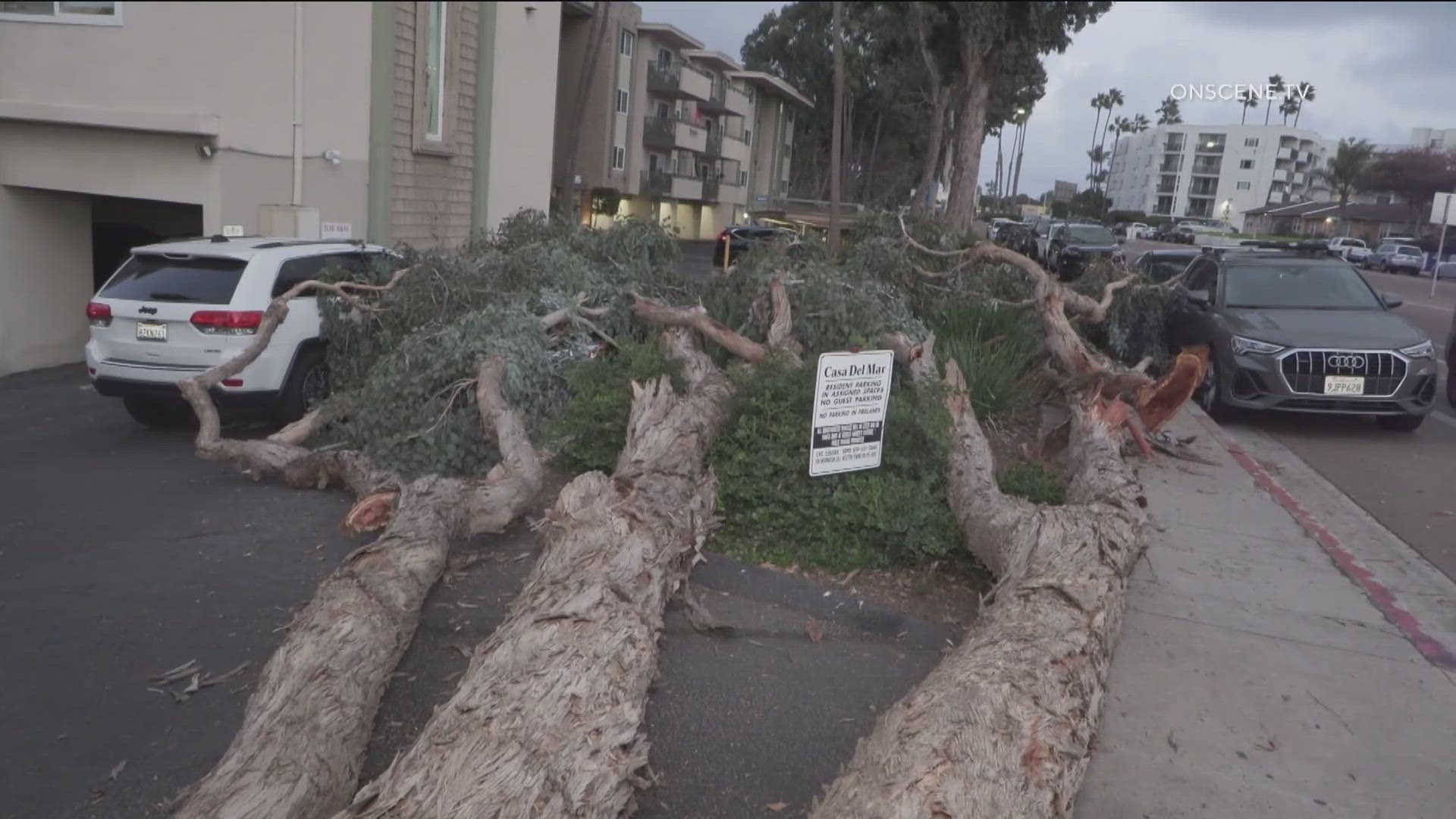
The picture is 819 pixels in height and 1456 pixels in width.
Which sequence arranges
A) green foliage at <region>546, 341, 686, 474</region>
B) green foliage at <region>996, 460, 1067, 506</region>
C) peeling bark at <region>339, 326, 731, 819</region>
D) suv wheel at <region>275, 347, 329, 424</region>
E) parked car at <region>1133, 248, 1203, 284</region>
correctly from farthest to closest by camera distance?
parked car at <region>1133, 248, 1203, 284</region>, suv wheel at <region>275, 347, 329, 424</region>, green foliage at <region>996, 460, 1067, 506</region>, green foliage at <region>546, 341, 686, 474</region>, peeling bark at <region>339, 326, 731, 819</region>

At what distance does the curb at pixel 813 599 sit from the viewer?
18.7ft

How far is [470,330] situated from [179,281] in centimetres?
235

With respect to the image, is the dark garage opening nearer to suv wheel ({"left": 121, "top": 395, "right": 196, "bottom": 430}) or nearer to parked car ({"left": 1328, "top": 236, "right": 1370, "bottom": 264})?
suv wheel ({"left": 121, "top": 395, "right": 196, "bottom": 430})

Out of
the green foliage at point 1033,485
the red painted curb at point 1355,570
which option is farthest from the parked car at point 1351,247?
the green foliage at point 1033,485

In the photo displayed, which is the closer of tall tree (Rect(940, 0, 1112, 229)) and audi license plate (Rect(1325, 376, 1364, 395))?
audi license plate (Rect(1325, 376, 1364, 395))

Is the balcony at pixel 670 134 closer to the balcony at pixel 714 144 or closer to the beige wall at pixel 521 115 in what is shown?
the balcony at pixel 714 144

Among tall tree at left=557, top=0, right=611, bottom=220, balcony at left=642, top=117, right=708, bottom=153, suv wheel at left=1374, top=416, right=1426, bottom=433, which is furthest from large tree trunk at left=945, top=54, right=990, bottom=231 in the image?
balcony at left=642, top=117, right=708, bottom=153

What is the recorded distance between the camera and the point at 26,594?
5652 millimetres

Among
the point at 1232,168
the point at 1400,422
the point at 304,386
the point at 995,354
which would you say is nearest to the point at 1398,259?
the point at 1232,168

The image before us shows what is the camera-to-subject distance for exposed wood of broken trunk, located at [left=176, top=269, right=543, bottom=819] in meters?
3.63

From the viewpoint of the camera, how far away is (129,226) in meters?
15.4

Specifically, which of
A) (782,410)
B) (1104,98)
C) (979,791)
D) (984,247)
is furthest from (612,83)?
(1104,98)

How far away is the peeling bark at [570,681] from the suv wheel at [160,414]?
17.5ft

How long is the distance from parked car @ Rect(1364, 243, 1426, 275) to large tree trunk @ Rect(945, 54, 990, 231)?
93.5ft
